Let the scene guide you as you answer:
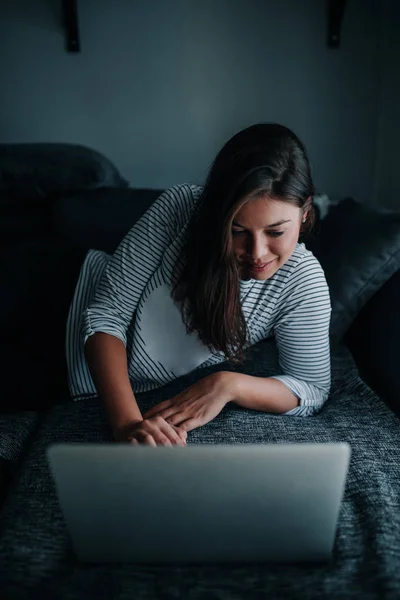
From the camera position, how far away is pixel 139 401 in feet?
3.83

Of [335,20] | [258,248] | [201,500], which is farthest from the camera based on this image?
[335,20]

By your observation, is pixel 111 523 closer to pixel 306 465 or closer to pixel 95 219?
pixel 306 465

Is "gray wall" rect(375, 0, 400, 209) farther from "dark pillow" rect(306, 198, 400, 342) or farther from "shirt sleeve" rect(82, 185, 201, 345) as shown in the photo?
"shirt sleeve" rect(82, 185, 201, 345)

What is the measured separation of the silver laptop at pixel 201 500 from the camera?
1.89 feet

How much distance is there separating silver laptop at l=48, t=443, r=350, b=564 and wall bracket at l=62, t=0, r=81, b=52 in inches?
79.8

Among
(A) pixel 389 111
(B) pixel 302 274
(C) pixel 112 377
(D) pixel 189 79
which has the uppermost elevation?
(D) pixel 189 79

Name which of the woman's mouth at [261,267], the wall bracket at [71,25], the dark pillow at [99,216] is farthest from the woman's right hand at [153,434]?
the wall bracket at [71,25]

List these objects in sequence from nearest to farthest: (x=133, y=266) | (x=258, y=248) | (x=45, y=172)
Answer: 1. (x=258, y=248)
2. (x=133, y=266)
3. (x=45, y=172)

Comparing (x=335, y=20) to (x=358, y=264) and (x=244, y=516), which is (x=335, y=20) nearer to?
(x=358, y=264)

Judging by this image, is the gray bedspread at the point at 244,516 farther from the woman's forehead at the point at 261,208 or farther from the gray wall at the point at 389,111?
the gray wall at the point at 389,111

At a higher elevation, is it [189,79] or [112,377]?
[189,79]

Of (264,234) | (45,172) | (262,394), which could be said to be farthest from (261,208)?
(45,172)

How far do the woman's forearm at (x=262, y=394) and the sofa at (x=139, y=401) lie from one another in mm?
21

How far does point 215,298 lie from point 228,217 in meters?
0.18
